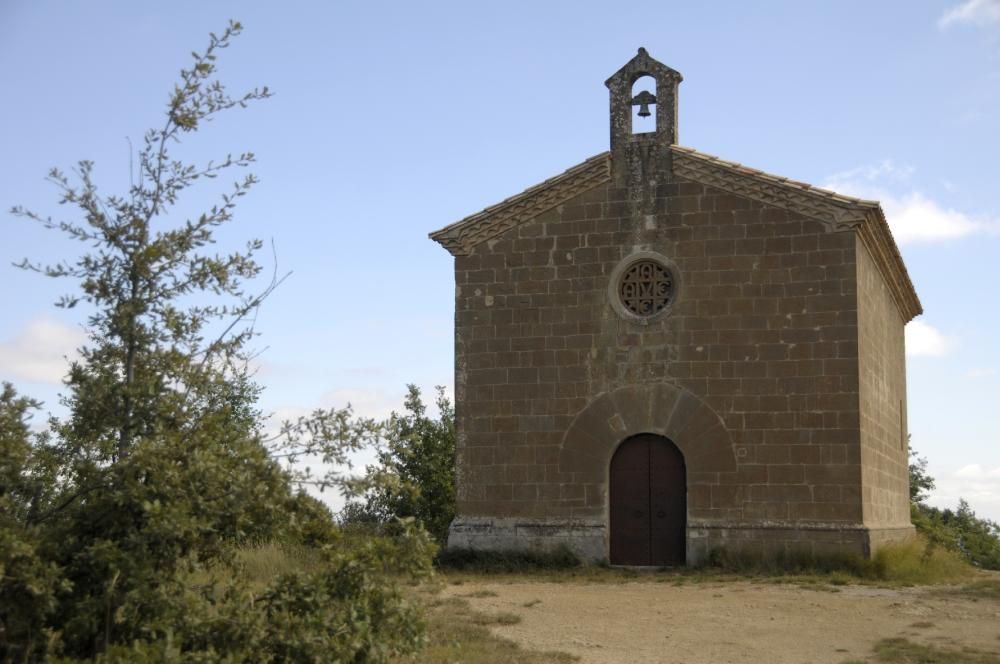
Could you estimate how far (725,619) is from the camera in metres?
10.6

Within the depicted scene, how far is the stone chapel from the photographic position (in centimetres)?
1452

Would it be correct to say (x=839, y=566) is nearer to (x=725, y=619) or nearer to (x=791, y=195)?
(x=725, y=619)

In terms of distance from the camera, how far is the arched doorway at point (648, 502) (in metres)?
15.0

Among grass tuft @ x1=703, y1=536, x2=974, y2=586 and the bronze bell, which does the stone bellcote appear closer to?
the bronze bell

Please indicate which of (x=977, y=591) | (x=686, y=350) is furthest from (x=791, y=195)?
(x=977, y=591)

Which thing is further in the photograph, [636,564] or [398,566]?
[636,564]

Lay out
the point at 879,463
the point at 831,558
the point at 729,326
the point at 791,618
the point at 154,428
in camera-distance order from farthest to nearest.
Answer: the point at 879,463
the point at 729,326
the point at 831,558
the point at 791,618
the point at 154,428

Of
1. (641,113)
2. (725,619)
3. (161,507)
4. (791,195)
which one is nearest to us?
(161,507)

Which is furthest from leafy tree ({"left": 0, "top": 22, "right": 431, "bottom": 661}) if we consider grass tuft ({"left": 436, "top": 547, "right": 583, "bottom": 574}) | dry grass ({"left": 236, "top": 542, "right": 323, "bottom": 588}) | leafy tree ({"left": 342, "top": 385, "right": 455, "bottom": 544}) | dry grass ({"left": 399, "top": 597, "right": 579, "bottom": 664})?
leafy tree ({"left": 342, "top": 385, "right": 455, "bottom": 544})

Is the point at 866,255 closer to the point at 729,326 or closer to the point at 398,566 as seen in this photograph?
the point at 729,326

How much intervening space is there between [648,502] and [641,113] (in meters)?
5.83

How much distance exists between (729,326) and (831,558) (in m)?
3.41

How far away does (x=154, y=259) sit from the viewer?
20.6 feet

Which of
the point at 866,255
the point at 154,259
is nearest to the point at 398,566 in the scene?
the point at 154,259
